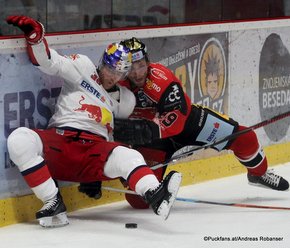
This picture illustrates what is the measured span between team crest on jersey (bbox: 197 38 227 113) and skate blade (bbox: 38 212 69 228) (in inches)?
61.4

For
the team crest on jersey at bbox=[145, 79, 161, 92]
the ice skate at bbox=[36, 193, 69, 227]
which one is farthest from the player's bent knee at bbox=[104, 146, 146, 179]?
the team crest on jersey at bbox=[145, 79, 161, 92]

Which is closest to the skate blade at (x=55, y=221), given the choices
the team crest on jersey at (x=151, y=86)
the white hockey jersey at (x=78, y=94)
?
the white hockey jersey at (x=78, y=94)

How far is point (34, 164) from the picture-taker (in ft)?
16.1

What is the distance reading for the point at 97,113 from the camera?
5168 mm

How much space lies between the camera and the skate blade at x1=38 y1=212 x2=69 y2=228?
4949 mm

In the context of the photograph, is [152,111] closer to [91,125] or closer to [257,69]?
[91,125]

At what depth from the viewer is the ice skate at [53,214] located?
16.2ft

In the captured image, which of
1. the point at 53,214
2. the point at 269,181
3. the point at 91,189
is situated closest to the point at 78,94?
the point at 91,189

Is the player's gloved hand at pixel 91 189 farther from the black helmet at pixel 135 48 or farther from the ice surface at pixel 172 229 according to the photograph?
the black helmet at pixel 135 48

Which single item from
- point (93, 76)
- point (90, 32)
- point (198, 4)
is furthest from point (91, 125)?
point (198, 4)

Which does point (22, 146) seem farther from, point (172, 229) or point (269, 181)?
point (269, 181)

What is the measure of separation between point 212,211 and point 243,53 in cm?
153

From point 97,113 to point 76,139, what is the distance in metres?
0.17

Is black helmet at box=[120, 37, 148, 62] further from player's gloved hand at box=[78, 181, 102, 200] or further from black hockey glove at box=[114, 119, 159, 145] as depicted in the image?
player's gloved hand at box=[78, 181, 102, 200]
